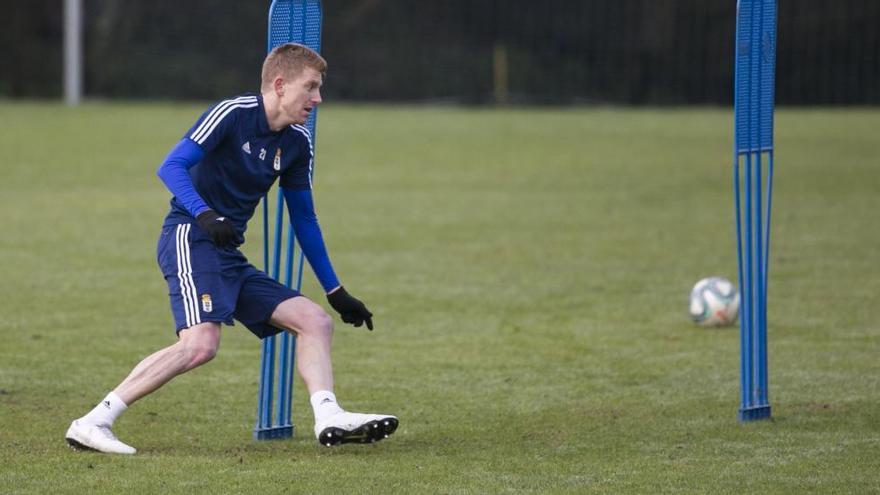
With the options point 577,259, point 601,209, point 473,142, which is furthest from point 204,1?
point 577,259

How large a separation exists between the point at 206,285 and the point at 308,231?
58cm

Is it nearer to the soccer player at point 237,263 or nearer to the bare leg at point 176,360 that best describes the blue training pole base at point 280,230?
the soccer player at point 237,263

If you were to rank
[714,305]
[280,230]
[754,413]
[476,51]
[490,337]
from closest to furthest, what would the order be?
[280,230]
[754,413]
[490,337]
[714,305]
[476,51]

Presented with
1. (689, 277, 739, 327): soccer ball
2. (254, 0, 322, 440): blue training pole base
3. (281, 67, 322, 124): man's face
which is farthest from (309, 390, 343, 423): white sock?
(689, 277, 739, 327): soccer ball

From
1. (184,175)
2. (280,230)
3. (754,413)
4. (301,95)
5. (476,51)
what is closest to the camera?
(184,175)

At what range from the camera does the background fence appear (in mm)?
36219

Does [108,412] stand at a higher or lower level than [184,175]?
lower

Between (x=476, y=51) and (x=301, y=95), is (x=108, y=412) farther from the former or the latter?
(x=476, y=51)

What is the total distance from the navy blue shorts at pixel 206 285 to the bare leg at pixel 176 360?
0.15ft

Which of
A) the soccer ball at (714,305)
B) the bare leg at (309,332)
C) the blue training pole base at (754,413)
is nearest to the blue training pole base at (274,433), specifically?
the bare leg at (309,332)

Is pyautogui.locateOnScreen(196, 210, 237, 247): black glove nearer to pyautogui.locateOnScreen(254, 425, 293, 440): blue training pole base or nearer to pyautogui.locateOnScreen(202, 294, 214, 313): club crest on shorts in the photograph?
pyautogui.locateOnScreen(202, 294, 214, 313): club crest on shorts

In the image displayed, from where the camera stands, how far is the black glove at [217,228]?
18.3 feet

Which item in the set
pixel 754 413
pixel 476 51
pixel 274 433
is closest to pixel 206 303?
pixel 274 433

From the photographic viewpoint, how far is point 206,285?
234 inches
